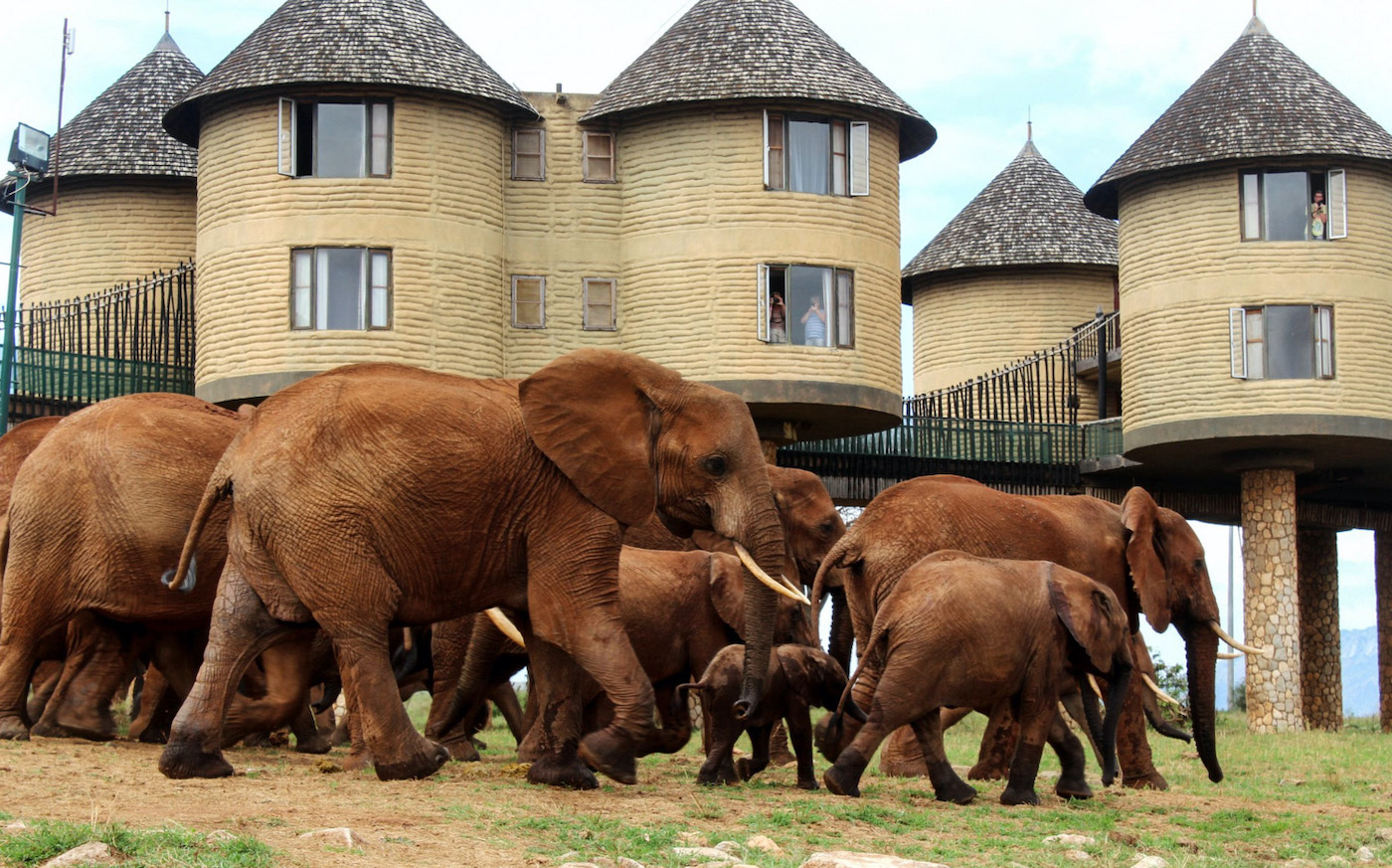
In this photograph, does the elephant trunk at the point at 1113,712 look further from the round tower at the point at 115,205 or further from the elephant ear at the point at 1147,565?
the round tower at the point at 115,205

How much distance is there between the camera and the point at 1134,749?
16750 mm

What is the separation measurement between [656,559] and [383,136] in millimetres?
18806

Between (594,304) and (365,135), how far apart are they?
194 inches

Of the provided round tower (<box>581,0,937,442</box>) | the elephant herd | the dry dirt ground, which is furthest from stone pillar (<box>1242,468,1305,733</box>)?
the dry dirt ground

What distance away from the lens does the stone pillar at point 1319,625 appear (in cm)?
4569

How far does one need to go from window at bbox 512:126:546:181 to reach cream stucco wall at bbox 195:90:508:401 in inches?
49.1

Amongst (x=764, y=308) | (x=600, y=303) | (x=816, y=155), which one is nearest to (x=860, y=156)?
(x=816, y=155)

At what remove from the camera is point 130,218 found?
123 feet

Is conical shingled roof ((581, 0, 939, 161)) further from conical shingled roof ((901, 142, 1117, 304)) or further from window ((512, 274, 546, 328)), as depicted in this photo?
conical shingled roof ((901, 142, 1117, 304))

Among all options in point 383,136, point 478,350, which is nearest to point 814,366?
point 478,350

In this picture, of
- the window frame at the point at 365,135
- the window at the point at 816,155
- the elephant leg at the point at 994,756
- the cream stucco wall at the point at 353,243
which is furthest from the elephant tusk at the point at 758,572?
the window at the point at 816,155

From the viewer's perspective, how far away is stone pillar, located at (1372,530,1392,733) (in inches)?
1796

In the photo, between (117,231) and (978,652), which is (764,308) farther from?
(978,652)

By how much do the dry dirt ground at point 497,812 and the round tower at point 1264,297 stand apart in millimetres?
21879
